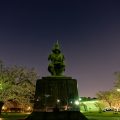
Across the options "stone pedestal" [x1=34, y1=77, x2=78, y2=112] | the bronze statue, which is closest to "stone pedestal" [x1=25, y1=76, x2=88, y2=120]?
"stone pedestal" [x1=34, y1=77, x2=78, y2=112]

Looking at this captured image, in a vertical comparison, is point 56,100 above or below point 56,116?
above

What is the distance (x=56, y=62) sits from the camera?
36.5m

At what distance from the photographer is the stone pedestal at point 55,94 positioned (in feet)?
108

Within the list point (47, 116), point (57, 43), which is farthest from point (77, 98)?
point (57, 43)

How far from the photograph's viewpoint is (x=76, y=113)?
1305 inches

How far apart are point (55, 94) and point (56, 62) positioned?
4.47 meters

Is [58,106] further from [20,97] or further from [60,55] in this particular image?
[20,97]

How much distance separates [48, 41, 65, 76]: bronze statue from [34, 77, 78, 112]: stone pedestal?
230 centimetres

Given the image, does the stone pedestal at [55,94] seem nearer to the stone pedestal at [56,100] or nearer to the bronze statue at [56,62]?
the stone pedestal at [56,100]

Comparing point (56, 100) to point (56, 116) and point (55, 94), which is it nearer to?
point (55, 94)

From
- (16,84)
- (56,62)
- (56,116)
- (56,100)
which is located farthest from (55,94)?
(16,84)

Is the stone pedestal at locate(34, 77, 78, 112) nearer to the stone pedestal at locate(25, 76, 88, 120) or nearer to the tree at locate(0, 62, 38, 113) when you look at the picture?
the stone pedestal at locate(25, 76, 88, 120)

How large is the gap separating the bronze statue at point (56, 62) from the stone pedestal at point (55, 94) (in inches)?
90.7

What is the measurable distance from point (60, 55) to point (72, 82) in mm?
4117
